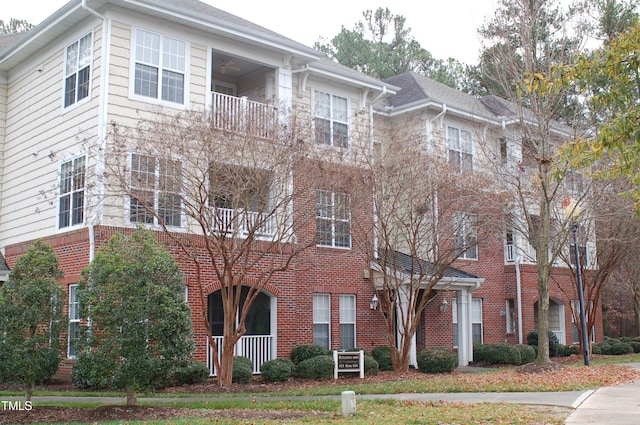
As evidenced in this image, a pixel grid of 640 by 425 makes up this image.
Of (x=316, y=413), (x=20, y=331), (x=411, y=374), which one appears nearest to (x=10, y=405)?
(x=20, y=331)

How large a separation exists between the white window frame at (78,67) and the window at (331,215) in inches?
252

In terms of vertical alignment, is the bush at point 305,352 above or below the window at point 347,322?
below

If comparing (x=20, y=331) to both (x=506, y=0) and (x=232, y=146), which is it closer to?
(x=232, y=146)

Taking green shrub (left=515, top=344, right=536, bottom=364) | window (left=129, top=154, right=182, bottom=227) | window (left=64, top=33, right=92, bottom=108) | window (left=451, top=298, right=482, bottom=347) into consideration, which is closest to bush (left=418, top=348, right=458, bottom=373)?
green shrub (left=515, top=344, right=536, bottom=364)

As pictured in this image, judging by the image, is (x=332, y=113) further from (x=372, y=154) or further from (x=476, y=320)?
(x=476, y=320)

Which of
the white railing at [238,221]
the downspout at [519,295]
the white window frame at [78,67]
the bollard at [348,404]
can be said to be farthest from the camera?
the downspout at [519,295]

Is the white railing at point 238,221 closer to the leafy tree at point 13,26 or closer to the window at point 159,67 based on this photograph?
the window at point 159,67

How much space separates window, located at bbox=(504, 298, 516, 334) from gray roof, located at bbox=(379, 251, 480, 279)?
4452 mm

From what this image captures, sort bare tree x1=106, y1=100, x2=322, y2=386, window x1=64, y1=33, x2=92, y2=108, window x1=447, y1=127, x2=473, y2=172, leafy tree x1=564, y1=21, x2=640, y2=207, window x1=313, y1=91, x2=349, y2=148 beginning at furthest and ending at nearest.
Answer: window x1=447, y1=127, x2=473, y2=172
window x1=313, y1=91, x2=349, y2=148
window x1=64, y1=33, x2=92, y2=108
bare tree x1=106, y1=100, x2=322, y2=386
leafy tree x1=564, y1=21, x2=640, y2=207

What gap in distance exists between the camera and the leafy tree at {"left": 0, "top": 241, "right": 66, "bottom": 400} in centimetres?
1177

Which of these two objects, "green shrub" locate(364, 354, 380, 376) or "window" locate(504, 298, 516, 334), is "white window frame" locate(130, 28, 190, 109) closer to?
"green shrub" locate(364, 354, 380, 376)

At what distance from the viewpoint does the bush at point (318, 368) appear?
17969 millimetres

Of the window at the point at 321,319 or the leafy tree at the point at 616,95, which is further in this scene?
the window at the point at 321,319

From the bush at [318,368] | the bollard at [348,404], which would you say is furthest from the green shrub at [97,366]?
the bush at [318,368]
